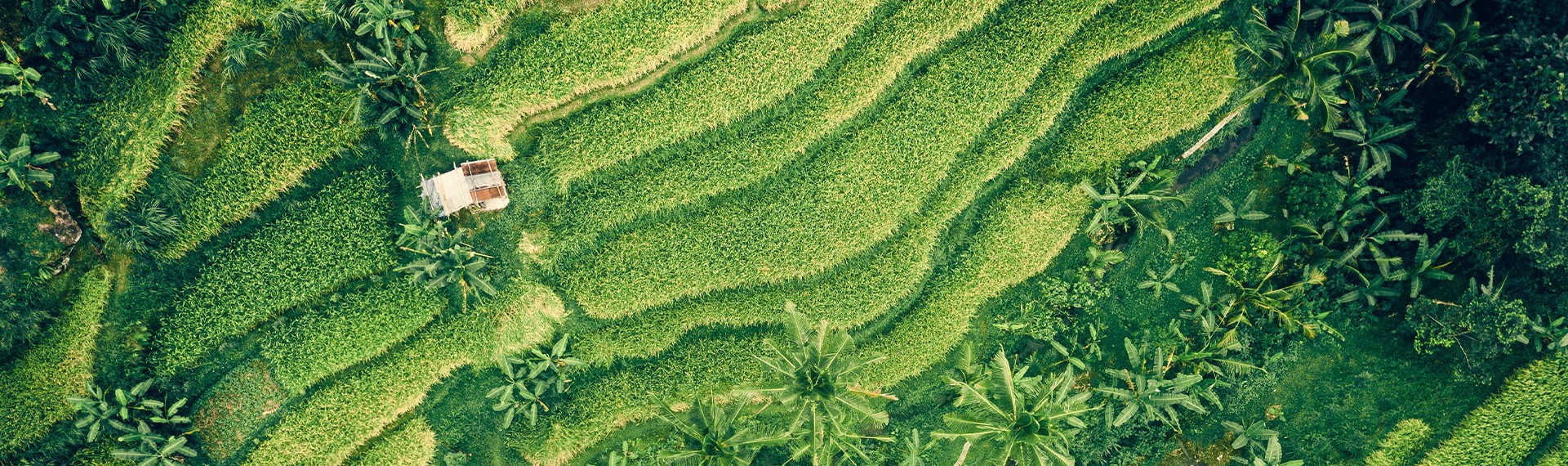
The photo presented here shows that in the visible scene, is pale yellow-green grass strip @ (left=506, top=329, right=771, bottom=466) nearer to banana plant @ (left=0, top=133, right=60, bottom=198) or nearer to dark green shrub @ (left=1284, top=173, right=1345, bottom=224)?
banana plant @ (left=0, top=133, right=60, bottom=198)

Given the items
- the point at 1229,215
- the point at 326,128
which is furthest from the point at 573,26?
the point at 1229,215

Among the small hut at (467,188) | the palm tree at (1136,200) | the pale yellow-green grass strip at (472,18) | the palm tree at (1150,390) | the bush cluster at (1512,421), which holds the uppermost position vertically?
the pale yellow-green grass strip at (472,18)

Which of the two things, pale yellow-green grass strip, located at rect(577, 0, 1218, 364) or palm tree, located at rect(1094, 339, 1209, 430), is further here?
pale yellow-green grass strip, located at rect(577, 0, 1218, 364)

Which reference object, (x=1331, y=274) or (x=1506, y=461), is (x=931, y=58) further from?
(x=1506, y=461)

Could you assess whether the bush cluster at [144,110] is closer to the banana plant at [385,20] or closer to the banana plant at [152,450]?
the banana plant at [385,20]

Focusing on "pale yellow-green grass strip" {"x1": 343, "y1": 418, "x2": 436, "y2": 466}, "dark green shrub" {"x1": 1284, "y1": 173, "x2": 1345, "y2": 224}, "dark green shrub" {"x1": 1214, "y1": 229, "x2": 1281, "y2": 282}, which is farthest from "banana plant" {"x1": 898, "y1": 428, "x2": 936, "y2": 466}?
"pale yellow-green grass strip" {"x1": 343, "y1": 418, "x2": 436, "y2": 466}

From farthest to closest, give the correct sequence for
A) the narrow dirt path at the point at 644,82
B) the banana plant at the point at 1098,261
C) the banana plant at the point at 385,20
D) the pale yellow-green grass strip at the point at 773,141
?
the banana plant at the point at 1098,261 → the pale yellow-green grass strip at the point at 773,141 → the narrow dirt path at the point at 644,82 → the banana plant at the point at 385,20

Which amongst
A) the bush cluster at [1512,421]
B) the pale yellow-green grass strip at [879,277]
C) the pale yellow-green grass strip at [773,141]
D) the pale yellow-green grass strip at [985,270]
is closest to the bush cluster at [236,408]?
the pale yellow-green grass strip at [879,277]
